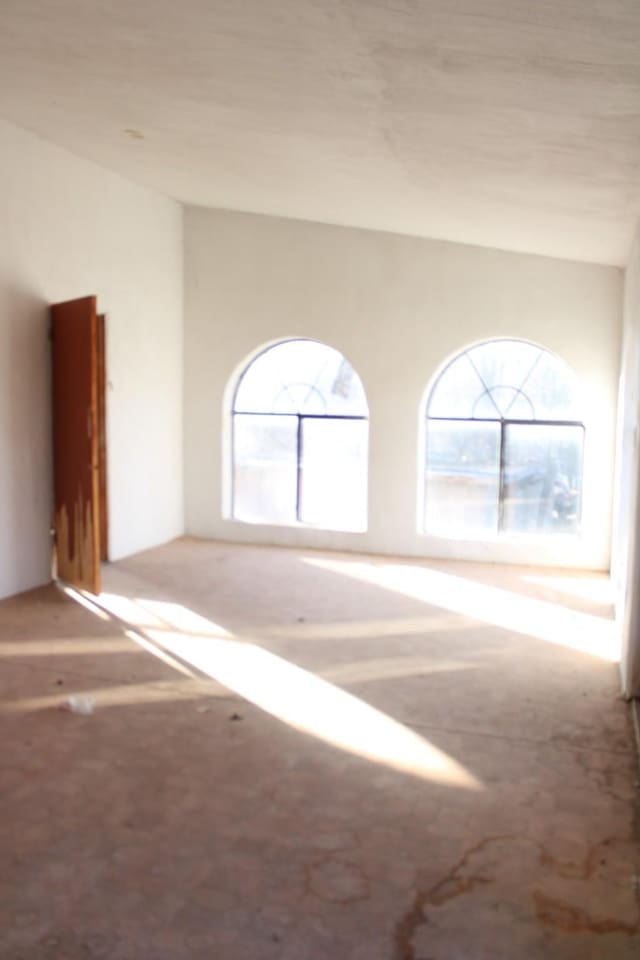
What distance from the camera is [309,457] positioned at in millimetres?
7977

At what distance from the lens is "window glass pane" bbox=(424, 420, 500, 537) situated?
7516mm

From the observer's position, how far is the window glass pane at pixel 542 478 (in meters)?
7.32

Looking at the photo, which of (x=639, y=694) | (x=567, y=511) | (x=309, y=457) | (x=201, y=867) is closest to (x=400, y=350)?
(x=309, y=457)

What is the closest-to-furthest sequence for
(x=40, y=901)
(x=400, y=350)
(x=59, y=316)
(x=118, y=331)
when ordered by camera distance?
(x=40, y=901), (x=59, y=316), (x=118, y=331), (x=400, y=350)

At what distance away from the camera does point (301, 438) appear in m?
7.94

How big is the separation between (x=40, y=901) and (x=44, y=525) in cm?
389

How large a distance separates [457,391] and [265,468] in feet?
6.43

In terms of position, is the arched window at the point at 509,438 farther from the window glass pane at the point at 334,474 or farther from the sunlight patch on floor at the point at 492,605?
the sunlight patch on floor at the point at 492,605

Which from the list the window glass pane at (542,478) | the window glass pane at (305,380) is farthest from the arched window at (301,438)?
the window glass pane at (542,478)

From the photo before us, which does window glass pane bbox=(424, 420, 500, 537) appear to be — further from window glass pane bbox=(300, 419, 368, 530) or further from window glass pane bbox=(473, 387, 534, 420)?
window glass pane bbox=(300, 419, 368, 530)

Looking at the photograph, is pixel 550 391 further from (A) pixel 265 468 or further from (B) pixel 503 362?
(A) pixel 265 468

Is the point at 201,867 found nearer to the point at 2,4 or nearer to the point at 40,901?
the point at 40,901

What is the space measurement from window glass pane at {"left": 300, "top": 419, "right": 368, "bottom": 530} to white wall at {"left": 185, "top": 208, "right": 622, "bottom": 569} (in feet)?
1.02

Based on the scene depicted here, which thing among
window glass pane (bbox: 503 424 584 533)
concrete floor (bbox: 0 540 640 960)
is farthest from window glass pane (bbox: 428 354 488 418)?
concrete floor (bbox: 0 540 640 960)
